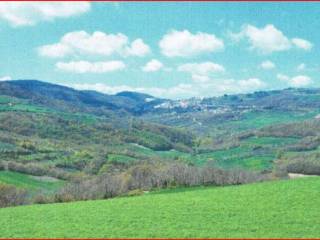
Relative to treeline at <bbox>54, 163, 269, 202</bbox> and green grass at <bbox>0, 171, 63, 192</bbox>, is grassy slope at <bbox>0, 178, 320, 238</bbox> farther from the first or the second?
green grass at <bbox>0, 171, 63, 192</bbox>

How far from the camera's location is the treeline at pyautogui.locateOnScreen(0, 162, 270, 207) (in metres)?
59.5

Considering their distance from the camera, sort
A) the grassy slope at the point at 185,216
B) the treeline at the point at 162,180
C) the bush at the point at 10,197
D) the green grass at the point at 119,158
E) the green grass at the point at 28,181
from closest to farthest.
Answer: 1. the grassy slope at the point at 185,216
2. the bush at the point at 10,197
3. the treeline at the point at 162,180
4. the green grass at the point at 28,181
5. the green grass at the point at 119,158

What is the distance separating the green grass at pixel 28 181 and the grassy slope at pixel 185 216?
55521 mm

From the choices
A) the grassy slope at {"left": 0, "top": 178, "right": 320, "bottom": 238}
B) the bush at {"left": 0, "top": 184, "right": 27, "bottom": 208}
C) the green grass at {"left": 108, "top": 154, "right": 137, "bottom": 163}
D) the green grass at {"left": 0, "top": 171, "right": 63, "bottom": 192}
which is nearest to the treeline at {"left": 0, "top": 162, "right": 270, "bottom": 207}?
the bush at {"left": 0, "top": 184, "right": 27, "bottom": 208}

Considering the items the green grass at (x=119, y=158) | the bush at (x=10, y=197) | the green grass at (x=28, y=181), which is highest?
the bush at (x=10, y=197)

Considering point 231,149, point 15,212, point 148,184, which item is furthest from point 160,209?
point 231,149

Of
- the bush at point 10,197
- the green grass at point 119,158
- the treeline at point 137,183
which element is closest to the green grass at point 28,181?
the treeline at point 137,183

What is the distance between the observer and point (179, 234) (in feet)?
104

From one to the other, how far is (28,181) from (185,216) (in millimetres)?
72350

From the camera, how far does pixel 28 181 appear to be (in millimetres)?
104250

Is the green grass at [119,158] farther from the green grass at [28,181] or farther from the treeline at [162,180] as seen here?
the treeline at [162,180]

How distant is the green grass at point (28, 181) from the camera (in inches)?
3880

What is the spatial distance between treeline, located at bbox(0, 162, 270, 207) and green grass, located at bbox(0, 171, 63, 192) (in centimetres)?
2801

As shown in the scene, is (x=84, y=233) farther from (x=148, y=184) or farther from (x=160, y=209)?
(x=148, y=184)
